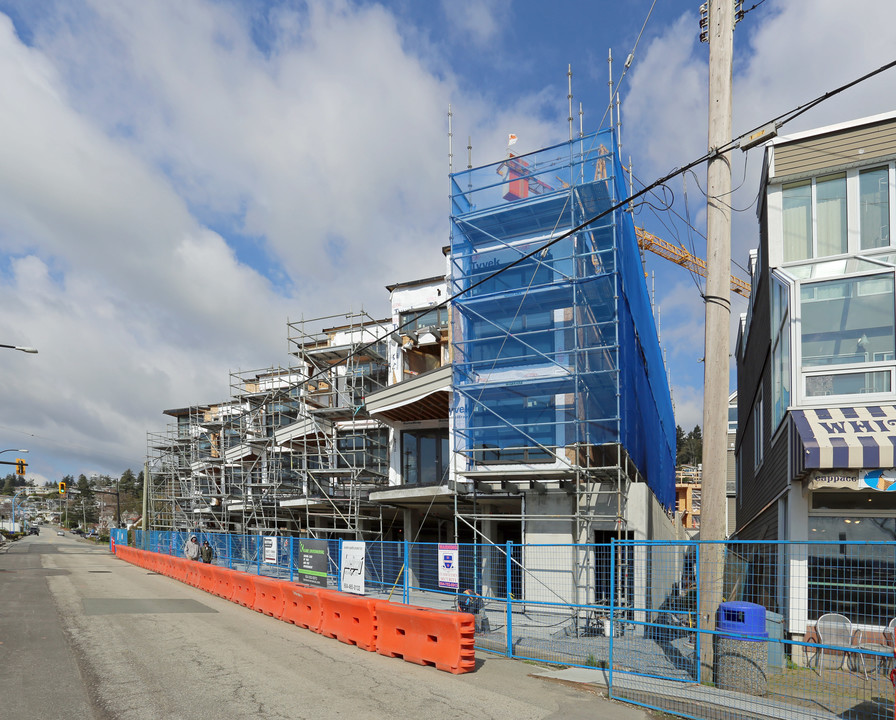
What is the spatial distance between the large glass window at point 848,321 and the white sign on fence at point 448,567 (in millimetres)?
7180

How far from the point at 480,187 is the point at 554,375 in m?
5.86

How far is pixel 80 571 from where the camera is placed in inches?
1108

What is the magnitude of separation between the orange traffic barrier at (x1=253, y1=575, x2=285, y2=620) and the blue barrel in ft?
32.0

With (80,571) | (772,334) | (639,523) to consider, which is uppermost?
(772,334)

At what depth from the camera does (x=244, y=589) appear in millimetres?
17188

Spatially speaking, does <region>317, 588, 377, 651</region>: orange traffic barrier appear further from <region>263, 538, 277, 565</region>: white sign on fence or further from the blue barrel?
<region>263, 538, 277, 565</region>: white sign on fence

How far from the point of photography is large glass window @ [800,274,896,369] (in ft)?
34.9

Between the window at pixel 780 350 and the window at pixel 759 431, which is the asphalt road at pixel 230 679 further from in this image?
the window at pixel 759 431

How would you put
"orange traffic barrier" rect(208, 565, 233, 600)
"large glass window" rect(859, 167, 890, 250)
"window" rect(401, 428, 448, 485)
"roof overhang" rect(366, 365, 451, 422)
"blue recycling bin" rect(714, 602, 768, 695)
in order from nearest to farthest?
"blue recycling bin" rect(714, 602, 768, 695)
"large glass window" rect(859, 167, 890, 250)
"orange traffic barrier" rect(208, 565, 233, 600)
"roof overhang" rect(366, 365, 451, 422)
"window" rect(401, 428, 448, 485)

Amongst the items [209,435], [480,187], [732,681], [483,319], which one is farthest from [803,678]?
[209,435]

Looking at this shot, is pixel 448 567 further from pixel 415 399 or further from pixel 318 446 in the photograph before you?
pixel 318 446

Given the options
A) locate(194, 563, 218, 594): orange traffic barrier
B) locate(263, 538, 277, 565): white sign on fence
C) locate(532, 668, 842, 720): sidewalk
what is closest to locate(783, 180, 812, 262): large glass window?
locate(532, 668, 842, 720): sidewalk

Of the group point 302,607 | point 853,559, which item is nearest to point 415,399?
point 302,607

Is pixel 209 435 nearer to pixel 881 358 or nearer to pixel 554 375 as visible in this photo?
pixel 554 375
